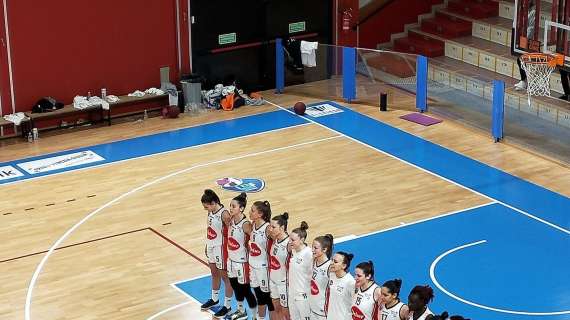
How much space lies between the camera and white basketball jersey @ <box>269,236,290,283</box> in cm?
1166

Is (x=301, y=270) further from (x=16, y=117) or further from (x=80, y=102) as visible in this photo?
(x=80, y=102)

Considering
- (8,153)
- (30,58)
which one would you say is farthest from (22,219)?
(30,58)

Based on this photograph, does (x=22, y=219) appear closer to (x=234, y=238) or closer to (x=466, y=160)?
(x=234, y=238)

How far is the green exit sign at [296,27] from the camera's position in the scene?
2270 cm

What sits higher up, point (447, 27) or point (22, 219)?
point (447, 27)

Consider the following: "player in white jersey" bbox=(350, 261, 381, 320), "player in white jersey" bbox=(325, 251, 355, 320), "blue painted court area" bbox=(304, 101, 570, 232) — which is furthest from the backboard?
"player in white jersey" bbox=(350, 261, 381, 320)

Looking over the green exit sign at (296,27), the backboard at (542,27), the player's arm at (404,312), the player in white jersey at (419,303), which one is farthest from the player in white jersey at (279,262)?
the green exit sign at (296,27)

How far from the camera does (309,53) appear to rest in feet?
72.1

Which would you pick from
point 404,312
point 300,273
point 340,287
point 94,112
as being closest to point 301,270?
point 300,273

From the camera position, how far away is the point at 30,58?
64.9ft

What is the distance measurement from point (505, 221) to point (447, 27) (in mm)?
8607

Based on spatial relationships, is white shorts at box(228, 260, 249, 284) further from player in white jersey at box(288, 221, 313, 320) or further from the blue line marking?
the blue line marking

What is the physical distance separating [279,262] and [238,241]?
698 mm

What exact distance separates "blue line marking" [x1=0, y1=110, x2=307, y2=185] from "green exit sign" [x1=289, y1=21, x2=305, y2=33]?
2.31m
